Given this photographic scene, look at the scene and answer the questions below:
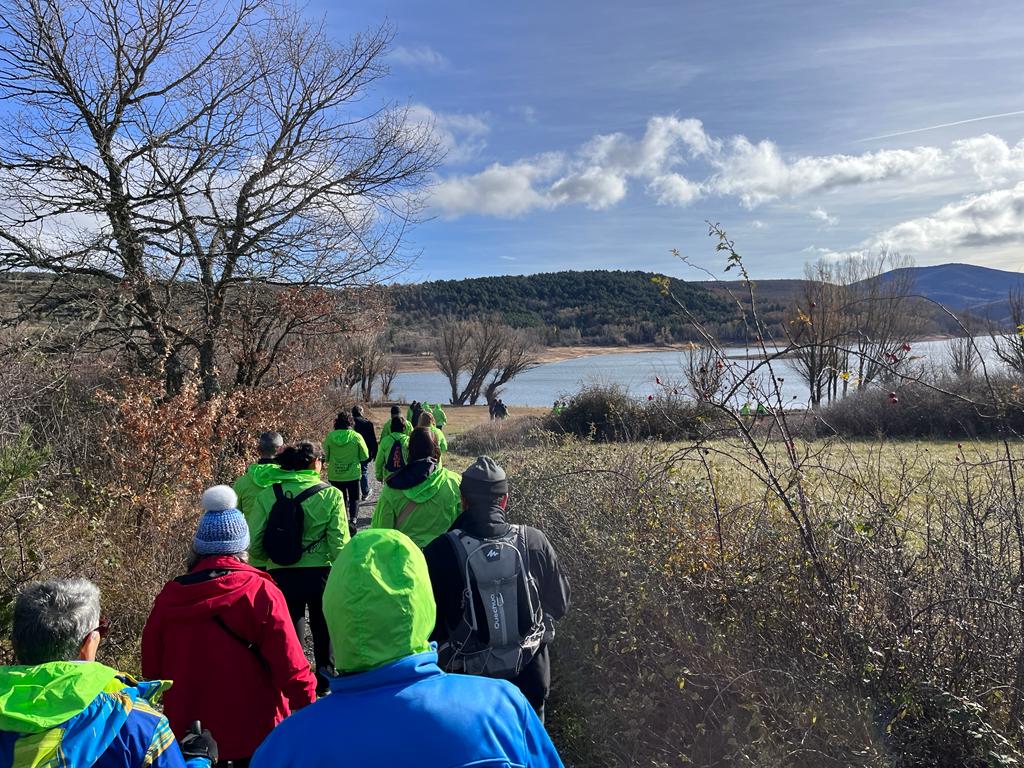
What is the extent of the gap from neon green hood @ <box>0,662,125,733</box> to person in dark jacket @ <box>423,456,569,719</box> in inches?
52.3

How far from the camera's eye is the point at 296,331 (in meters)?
13.3

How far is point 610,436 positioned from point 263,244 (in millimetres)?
11947

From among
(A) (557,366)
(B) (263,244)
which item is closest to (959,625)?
(B) (263,244)

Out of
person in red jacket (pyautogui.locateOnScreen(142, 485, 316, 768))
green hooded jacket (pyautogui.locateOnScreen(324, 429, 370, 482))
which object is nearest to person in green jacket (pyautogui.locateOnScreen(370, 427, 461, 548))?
person in red jacket (pyautogui.locateOnScreen(142, 485, 316, 768))

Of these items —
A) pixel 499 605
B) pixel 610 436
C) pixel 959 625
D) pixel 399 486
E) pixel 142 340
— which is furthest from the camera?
pixel 610 436

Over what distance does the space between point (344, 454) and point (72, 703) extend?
281 inches

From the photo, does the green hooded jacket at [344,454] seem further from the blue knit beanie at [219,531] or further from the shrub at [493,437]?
the shrub at [493,437]

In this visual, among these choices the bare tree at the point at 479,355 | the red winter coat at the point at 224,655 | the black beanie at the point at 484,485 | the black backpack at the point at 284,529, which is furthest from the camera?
the bare tree at the point at 479,355

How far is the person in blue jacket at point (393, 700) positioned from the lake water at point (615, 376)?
2.34 metres

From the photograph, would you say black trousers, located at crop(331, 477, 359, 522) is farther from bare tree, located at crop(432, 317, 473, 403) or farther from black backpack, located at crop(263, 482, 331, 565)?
bare tree, located at crop(432, 317, 473, 403)

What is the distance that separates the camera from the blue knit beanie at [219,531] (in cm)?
300

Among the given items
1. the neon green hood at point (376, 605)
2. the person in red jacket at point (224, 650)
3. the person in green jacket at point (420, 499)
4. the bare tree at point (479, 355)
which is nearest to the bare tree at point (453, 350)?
the bare tree at point (479, 355)

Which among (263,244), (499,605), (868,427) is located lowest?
(868,427)

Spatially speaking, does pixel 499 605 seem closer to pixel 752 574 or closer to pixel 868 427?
pixel 752 574
